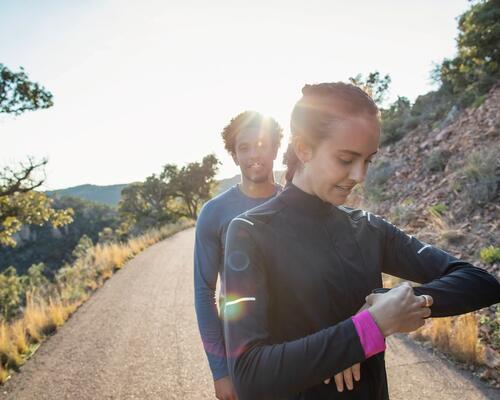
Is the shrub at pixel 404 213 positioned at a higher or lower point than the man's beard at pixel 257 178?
lower

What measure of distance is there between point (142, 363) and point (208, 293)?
11.4ft

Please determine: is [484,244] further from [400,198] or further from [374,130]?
[374,130]

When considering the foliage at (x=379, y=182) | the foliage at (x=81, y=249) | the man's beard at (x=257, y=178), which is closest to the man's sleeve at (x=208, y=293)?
the man's beard at (x=257, y=178)

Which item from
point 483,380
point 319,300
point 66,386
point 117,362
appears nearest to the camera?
point 319,300

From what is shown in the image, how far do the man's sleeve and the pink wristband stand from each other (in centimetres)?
117

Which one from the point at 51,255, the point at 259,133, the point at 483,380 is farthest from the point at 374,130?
the point at 51,255

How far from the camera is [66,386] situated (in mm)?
4504

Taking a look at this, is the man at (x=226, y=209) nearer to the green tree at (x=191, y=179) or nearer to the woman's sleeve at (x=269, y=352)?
the woman's sleeve at (x=269, y=352)

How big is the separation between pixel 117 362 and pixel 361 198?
9.12 metres

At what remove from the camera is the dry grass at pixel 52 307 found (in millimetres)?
5543

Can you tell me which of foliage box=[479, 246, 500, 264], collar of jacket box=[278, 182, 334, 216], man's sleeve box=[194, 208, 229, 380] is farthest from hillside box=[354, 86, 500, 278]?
collar of jacket box=[278, 182, 334, 216]

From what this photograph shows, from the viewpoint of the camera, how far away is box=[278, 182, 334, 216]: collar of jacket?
1.35m

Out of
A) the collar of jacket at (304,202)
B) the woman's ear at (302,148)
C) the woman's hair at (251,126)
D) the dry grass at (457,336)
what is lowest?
the dry grass at (457,336)

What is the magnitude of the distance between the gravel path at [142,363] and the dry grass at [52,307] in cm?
23
